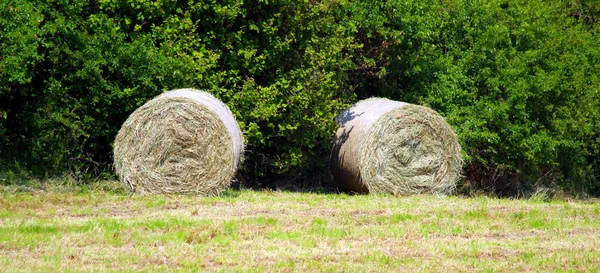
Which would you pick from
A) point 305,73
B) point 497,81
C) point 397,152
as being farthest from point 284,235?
point 497,81

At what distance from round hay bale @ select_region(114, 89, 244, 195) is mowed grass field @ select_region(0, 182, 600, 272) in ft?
1.71

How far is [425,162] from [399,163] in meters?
0.57

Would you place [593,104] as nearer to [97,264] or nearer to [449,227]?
[449,227]

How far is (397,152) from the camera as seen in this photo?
17031 millimetres

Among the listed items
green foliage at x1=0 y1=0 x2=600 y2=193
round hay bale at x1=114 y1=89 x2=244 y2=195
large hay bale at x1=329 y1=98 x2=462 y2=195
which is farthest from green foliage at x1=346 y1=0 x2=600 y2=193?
round hay bale at x1=114 y1=89 x2=244 y2=195

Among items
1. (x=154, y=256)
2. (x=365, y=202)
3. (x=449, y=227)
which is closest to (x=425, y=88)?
(x=365, y=202)

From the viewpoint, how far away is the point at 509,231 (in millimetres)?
11430

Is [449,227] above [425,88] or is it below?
below

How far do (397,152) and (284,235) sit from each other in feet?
22.6

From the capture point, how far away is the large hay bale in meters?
16.8

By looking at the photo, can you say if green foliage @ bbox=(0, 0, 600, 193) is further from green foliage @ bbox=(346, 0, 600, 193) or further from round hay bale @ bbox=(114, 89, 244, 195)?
round hay bale @ bbox=(114, 89, 244, 195)

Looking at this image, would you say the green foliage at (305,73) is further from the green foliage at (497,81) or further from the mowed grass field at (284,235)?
the mowed grass field at (284,235)

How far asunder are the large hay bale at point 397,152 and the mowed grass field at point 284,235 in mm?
2286

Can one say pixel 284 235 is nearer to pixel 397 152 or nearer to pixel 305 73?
pixel 397 152
